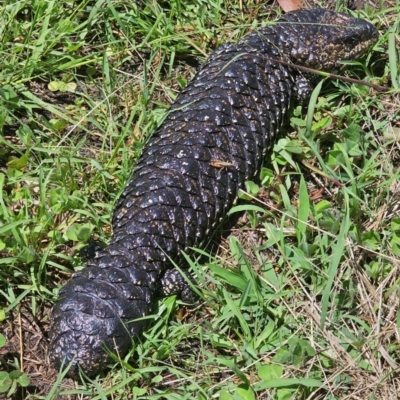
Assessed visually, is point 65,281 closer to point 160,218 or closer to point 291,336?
→ point 160,218

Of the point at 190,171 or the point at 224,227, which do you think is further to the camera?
the point at 224,227

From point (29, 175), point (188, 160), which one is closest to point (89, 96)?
point (29, 175)

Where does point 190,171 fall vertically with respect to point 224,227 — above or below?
above
